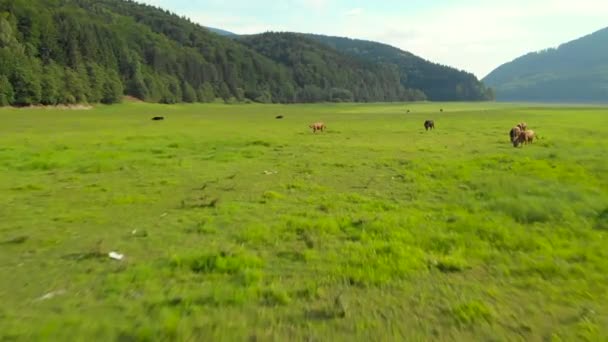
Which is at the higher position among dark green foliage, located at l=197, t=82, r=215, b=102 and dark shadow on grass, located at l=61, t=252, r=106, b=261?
dark green foliage, located at l=197, t=82, r=215, b=102

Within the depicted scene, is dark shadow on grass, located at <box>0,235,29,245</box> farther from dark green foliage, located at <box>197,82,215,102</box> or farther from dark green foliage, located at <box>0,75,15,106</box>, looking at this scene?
dark green foliage, located at <box>197,82,215,102</box>

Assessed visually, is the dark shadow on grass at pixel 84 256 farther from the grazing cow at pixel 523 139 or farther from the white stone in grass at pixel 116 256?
the grazing cow at pixel 523 139

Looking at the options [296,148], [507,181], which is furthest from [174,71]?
[507,181]

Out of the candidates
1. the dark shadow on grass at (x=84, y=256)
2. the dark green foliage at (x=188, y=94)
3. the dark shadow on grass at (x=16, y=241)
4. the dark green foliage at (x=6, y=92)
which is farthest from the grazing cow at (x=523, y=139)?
the dark green foliage at (x=188, y=94)

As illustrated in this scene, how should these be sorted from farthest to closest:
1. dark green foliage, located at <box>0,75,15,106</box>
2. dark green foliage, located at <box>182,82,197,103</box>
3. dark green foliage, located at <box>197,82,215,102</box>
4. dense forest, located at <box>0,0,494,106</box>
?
dark green foliage, located at <box>197,82,215,102</box>
dark green foliage, located at <box>182,82,197,103</box>
dense forest, located at <box>0,0,494,106</box>
dark green foliage, located at <box>0,75,15,106</box>

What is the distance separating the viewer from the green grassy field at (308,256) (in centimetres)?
605

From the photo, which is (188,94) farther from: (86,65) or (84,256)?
(84,256)

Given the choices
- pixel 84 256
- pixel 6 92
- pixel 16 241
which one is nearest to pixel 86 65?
pixel 6 92

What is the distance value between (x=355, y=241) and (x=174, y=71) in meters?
175

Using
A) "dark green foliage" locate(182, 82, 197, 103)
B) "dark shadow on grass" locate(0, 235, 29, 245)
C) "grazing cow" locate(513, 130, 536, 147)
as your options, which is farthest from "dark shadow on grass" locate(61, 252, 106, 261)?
"dark green foliage" locate(182, 82, 197, 103)

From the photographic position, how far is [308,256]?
8.68 m

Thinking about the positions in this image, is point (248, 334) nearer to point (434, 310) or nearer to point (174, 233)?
point (434, 310)

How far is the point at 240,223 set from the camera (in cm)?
1130

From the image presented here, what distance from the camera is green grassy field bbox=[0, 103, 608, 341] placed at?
19.9 feet
